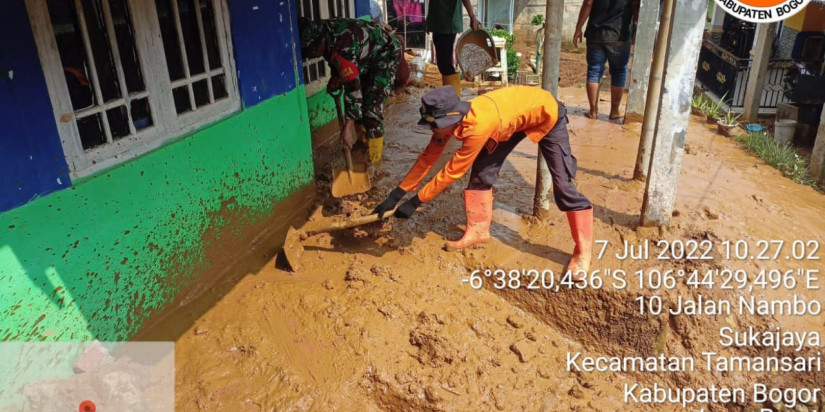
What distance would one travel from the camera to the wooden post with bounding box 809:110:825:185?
5.45 metres

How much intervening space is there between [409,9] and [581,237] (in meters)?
8.22

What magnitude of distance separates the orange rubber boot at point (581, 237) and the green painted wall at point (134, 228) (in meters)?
2.26

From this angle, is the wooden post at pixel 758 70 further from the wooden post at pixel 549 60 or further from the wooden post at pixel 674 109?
the wooden post at pixel 549 60

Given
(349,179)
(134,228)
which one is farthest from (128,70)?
(349,179)

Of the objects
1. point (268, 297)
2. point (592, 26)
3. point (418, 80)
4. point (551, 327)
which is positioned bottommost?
point (551, 327)

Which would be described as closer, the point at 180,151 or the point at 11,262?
the point at 11,262

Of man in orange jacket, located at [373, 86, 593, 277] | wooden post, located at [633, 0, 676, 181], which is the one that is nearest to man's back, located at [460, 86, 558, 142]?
man in orange jacket, located at [373, 86, 593, 277]

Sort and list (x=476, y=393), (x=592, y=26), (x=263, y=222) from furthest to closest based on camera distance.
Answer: (x=592, y=26), (x=263, y=222), (x=476, y=393)

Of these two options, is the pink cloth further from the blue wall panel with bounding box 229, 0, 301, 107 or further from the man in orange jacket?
the man in orange jacket

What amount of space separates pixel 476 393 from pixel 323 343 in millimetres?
940

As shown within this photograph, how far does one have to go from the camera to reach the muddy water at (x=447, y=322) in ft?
10.2

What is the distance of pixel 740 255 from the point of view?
3.77m

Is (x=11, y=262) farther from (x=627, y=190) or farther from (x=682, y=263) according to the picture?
(x=627, y=190)

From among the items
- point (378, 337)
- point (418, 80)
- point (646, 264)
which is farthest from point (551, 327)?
point (418, 80)
